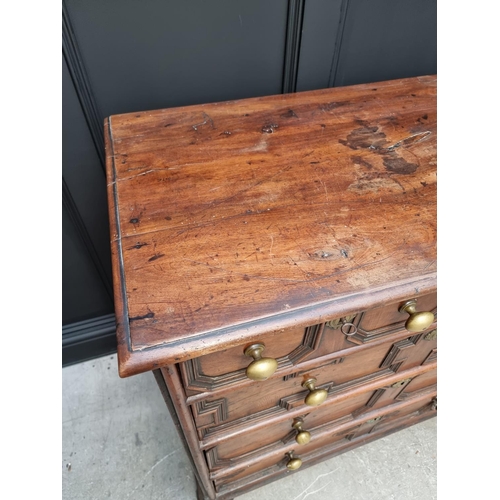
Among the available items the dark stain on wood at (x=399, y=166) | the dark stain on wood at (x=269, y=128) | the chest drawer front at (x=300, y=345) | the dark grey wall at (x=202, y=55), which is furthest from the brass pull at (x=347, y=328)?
the dark grey wall at (x=202, y=55)

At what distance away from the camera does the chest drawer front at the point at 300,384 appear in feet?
2.18

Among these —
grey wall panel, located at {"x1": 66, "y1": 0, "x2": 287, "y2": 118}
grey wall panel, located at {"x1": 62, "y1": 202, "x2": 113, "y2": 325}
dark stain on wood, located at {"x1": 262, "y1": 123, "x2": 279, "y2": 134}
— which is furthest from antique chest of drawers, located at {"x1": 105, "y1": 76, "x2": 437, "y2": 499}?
grey wall panel, located at {"x1": 62, "y1": 202, "x2": 113, "y2": 325}

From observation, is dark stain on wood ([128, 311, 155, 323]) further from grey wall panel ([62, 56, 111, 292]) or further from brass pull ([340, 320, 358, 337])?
grey wall panel ([62, 56, 111, 292])

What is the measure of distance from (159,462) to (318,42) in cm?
121

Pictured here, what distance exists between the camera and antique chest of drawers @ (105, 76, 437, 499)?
488 millimetres

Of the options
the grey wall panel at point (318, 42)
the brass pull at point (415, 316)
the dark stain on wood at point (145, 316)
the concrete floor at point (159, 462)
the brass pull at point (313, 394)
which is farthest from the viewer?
the concrete floor at point (159, 462)

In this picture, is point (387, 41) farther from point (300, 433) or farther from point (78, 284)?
point (78, 284)

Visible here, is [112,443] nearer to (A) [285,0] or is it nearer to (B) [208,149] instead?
(B) [208,149]

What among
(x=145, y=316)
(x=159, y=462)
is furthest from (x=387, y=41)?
(x=159, y=462)

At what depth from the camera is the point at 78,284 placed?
1.18 meters

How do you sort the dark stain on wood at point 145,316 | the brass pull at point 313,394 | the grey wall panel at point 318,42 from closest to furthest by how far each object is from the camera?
the dark stain on wood at point 145,316 → the brass pull at point 313,394 → the grey wall panel at point 318,42

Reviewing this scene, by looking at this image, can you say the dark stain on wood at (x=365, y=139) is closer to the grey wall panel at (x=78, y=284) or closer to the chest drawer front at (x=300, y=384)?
the chest drawer front at (x=300, y=384)

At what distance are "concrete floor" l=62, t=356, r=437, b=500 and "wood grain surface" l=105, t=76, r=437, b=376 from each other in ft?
2.73

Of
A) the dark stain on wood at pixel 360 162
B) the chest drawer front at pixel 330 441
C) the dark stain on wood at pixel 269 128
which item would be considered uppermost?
the dark stain on wood at pixel 269 128
